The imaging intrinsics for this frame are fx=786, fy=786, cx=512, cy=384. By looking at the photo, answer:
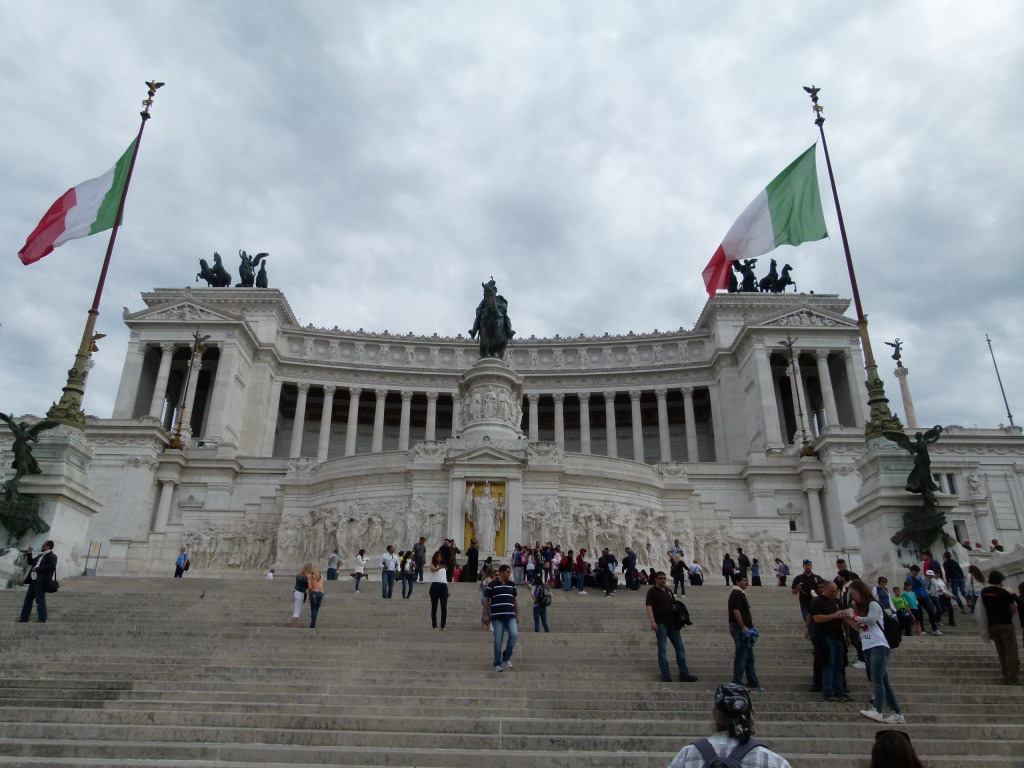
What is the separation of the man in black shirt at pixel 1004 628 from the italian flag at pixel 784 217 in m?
15.5

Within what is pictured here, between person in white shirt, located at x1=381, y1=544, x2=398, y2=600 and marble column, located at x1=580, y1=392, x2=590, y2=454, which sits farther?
marble column, located at x1=580, y1=392, x2=590, y2=454

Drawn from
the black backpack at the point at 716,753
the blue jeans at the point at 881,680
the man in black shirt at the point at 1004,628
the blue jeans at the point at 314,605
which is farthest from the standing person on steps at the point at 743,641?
the blue jeans at the point at 314,605

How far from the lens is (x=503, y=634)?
1177cm

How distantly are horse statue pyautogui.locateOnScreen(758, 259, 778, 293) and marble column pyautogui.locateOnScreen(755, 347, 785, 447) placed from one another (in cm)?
1224

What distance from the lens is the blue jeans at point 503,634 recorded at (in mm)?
11578

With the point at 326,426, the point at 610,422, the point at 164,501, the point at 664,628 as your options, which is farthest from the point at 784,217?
the point at 326,426

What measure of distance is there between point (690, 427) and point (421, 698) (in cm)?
5641

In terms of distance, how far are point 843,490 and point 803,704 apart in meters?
37.3

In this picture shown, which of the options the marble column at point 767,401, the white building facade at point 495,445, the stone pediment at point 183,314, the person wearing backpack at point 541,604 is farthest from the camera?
the stone pediment at point 183,314

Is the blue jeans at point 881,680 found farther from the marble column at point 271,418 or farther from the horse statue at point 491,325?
the marble column at point 271,418

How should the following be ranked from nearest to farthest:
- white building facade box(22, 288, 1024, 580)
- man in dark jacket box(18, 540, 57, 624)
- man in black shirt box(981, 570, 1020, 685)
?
man in black shirt box(981, 570, 1020, 685), man in dark jacket box(18, 540, 57, 624), white building facade box(22, 288, 1024, 580)

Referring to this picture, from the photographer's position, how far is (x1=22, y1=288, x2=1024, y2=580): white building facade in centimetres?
3247

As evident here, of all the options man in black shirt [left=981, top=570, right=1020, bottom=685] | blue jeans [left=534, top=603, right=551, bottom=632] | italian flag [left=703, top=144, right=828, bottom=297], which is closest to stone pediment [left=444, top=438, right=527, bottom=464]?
italian flag [left=703, top=144, right=828, bottom=297]

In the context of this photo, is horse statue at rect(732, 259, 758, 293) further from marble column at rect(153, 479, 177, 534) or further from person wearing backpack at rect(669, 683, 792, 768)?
person wearing backpack at rect(669, 683, 792, 768)
